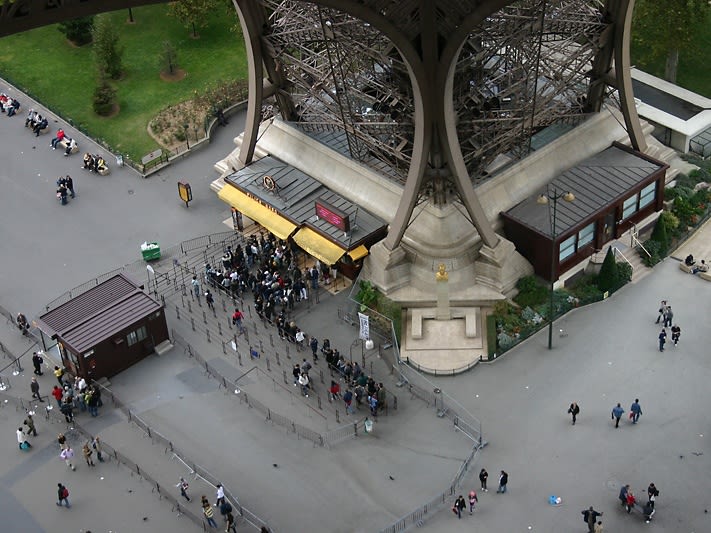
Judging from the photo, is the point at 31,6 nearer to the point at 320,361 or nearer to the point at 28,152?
the point at 320,361

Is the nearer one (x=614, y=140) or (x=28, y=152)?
(x=614, y=140)

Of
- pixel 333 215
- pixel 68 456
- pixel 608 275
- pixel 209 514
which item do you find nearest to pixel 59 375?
pixel 68 456

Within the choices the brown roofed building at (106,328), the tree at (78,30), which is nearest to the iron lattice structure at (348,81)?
the brown roofed building at (106,328)

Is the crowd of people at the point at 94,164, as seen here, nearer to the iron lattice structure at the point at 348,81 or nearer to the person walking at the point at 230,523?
the iron lattice structure at the point at 348,81

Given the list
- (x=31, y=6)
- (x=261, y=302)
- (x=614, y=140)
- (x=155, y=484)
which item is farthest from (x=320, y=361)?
(x=31, y=6)

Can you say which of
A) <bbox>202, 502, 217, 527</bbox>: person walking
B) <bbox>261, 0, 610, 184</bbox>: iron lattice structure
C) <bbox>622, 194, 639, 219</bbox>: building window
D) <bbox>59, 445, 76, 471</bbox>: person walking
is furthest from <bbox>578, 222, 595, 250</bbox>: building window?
<bbox>59, 445, 76, 471</bbox>: person walking

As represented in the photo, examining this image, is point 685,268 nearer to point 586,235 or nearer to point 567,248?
point 586,235
